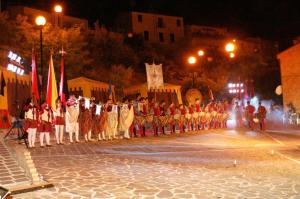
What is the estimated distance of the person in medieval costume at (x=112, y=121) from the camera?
18047 millimetres

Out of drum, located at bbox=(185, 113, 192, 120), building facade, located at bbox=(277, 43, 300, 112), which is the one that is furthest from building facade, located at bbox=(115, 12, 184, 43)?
drum, located at bbox=(185, 113, 192, 120)

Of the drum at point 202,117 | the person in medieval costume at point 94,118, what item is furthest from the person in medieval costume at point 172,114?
the person in medieval costume at point 94,118

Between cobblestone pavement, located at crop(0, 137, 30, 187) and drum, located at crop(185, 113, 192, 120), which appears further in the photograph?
drum, located at crop(185, 113, 192, 120)

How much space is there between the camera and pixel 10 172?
8625 mm

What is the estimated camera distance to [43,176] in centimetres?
891

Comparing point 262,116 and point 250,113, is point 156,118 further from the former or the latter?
point 262,116

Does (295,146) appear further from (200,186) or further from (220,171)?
(200,186)

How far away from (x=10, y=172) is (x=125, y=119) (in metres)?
10.2

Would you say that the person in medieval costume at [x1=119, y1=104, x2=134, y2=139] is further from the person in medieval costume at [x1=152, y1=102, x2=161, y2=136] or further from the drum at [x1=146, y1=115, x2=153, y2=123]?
the person in medieval costume at [x1=152, y1=102, x2=161, y2=136]

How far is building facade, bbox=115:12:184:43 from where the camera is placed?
5866 centimetres

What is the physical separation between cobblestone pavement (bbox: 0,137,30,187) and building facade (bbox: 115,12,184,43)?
48242mm

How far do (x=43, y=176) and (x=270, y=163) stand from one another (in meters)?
6.15

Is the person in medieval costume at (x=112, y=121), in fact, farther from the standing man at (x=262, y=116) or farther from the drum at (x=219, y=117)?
the standing man at (x=262, y=116)

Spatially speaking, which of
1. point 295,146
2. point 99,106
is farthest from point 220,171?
point 99,106
